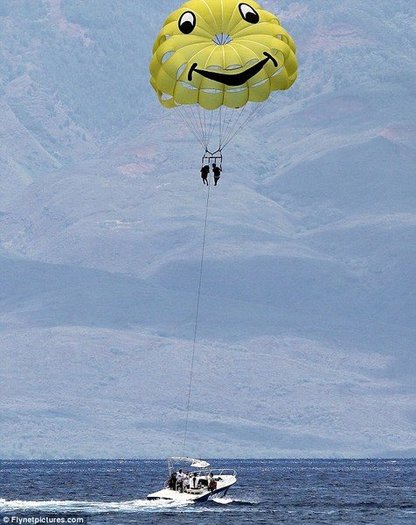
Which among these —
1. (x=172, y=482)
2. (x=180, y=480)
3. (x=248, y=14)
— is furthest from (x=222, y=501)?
(x=248, y=14)

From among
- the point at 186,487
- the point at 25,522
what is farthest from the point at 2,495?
the point at 25,522

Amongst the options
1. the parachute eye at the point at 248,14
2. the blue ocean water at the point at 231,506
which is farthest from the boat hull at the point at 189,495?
the parachute eye at the point at 248,14

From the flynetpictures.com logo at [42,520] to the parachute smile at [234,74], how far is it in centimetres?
3149

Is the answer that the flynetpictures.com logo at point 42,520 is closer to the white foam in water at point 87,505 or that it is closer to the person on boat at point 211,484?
the white foam in water at point 87,505

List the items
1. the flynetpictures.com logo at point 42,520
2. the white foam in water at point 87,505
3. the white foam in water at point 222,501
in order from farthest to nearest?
the white foam in water at point 222,501 → the white foam in water at point 87,505 → the flynetpictures.com logo at point 42,520

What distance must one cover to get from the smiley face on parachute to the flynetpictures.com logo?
29.8 meters

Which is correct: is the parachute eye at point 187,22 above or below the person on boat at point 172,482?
above

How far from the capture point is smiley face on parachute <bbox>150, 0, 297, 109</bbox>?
111 meters

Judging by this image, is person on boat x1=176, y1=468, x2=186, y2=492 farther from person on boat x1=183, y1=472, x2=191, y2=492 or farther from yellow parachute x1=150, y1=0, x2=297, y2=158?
yellow parachute x1=150, y1=0, x2=297, y2=158

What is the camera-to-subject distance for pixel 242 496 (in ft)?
544

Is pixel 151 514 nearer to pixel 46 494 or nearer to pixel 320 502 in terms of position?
pixel 320 502

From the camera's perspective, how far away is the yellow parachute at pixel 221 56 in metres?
111

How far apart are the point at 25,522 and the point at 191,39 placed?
35.6 metres

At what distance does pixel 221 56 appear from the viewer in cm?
11056
